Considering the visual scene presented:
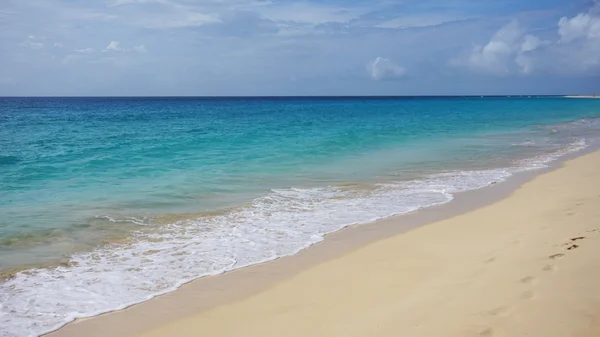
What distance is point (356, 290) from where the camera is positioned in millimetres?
5082

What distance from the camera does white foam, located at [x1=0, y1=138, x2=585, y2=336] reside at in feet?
16.5

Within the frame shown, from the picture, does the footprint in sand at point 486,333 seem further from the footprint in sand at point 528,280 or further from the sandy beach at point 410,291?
the footprint in sand at point 528,280

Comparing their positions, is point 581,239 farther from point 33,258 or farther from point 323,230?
point 33,258

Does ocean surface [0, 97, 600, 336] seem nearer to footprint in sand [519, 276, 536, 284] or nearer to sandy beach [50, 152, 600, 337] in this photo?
sandy beach [50, 152, 600, 337]

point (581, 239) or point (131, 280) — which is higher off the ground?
point (581, 239)

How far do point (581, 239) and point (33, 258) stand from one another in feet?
24.5

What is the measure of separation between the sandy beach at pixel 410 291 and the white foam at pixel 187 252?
363 mm

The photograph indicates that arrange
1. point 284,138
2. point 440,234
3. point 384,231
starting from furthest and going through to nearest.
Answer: point 284,138
point 384,231
point 440,234

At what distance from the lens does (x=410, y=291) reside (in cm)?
488

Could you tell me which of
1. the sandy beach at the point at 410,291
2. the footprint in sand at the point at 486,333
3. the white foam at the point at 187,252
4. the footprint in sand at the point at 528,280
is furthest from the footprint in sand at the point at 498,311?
the white foam at the point at 187,252

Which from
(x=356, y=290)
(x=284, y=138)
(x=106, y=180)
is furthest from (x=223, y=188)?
(x=284, y=138)

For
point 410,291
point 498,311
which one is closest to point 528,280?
point 498,311

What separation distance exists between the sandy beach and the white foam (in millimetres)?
363

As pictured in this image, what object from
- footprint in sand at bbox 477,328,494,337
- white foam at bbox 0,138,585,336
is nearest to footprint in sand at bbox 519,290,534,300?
footprint in sand at bbox 477,328,494,337
